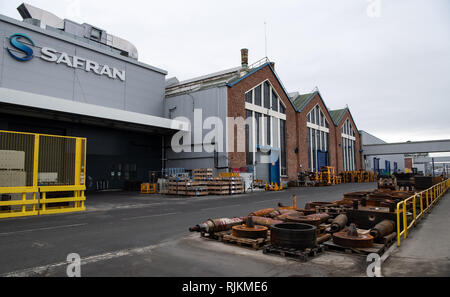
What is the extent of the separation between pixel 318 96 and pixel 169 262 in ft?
138

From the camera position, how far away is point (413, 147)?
5331 cm

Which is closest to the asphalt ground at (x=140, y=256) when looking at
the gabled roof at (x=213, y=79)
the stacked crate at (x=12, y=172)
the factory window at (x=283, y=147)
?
the stacked crate at (x=12, y=172)

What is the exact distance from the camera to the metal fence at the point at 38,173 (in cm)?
1135

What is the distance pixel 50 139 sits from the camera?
12.9 meters

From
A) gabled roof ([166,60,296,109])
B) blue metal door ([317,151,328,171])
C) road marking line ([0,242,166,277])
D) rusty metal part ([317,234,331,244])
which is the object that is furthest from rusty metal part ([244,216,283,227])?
blue metal door ([317,151,328,171])

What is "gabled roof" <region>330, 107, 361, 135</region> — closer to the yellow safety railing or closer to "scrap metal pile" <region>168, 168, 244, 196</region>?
"scrap metal pile" <region>168, 168, 244, 196</region>

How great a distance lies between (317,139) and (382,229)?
122 feet

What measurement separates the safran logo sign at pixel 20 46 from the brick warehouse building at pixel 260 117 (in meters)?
12.5

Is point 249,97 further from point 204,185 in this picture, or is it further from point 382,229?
point 382,229

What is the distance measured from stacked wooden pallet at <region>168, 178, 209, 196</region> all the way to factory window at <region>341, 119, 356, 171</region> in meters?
36.3

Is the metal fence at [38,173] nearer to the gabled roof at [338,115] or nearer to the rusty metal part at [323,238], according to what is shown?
the rusty metal part at [323,238]

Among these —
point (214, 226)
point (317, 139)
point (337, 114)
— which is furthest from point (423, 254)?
point (337, 114)

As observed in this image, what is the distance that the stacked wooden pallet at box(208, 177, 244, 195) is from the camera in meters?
21.8
